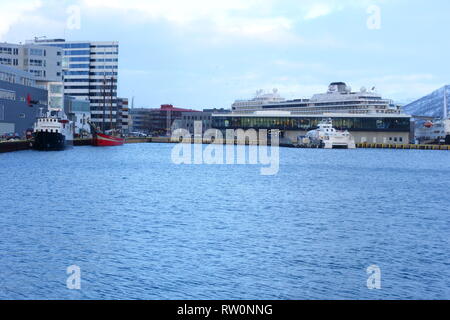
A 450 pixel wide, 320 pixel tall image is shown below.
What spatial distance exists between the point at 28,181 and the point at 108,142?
337 feet

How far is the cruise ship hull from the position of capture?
126 metres

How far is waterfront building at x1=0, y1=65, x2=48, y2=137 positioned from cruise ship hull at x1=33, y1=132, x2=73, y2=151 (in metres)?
5.21

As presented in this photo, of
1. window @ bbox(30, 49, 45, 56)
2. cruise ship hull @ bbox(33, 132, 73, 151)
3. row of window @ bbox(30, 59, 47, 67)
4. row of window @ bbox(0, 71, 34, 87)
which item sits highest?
window @ bbox(30, 49, 45, 56)

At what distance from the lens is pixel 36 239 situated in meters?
37.8

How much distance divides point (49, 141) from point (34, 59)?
59.8 m

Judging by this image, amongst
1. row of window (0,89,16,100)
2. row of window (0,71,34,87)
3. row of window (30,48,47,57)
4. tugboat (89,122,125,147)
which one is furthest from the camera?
row of window (30,48,47,57)

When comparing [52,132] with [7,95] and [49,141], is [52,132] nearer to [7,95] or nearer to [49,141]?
[49,141]

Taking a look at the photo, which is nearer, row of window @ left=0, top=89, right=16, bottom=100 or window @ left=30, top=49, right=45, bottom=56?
row of window @ left=0, top=89, right=16, bottom=100

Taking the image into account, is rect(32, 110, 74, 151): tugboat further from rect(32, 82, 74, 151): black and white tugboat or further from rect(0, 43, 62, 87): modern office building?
rect(0, 43, 62, 87): modern office building

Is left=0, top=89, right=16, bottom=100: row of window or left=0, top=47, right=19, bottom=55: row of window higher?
left=0, top=47, right=19, bottom=55: row of window

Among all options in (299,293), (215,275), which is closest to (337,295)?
(299,293)

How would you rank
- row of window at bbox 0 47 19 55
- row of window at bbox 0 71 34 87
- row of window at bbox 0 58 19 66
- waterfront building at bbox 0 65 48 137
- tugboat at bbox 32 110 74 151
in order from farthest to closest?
row of window at bbox 0 47 19 55 < row of window at bbox 0 58 19 66 < row of window at bbox 0 71 34 87 < waterfront building at bbox 0 65 48 137 < tugboat at bbox 32 110 74 151

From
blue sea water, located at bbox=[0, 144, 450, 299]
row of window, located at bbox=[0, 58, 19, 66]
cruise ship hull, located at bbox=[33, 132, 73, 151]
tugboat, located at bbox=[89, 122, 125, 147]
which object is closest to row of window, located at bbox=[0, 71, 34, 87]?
cruise ship hull, located at bbox=[33, 132, 73, 151]
